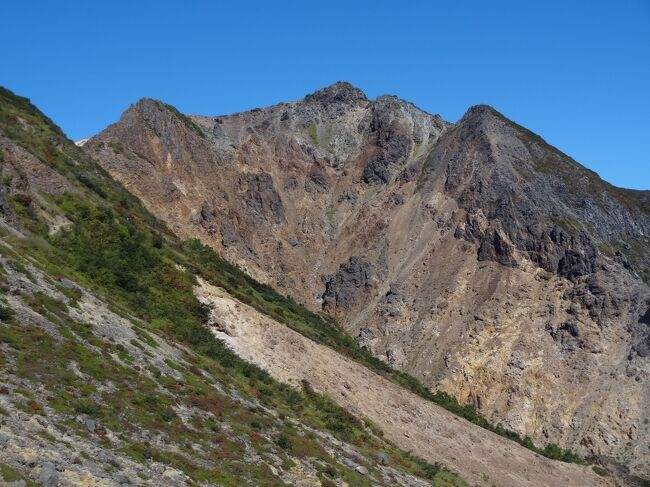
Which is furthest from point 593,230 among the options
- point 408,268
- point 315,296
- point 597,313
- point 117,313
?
point 117,313

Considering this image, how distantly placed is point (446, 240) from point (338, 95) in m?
47.8

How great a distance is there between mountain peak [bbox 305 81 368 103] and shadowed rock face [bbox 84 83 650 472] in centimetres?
860

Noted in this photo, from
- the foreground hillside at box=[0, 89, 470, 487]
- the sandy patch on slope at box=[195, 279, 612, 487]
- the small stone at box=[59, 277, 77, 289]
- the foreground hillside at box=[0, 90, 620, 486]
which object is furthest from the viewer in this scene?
the sandy patch on slope at box=[195, 279, 612, 487]

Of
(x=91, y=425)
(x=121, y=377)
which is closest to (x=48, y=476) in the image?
(x=91, y=425)

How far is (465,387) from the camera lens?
70.5 m

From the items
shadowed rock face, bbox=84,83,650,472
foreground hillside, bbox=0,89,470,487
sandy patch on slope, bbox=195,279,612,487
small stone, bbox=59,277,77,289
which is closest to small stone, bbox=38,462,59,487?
foreground hillside, bbox=0,89,470,487

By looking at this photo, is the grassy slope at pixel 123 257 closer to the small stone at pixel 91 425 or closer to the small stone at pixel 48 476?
the small stone at pixel 91 425

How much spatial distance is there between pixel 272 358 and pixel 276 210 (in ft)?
209

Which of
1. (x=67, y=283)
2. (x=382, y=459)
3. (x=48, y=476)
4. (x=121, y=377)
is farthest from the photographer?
(x=382, y=459)

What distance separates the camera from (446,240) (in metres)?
89.1

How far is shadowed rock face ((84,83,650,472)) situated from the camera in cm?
7019

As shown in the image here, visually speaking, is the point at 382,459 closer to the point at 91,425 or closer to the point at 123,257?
the point at 91,425

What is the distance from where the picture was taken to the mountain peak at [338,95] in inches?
4993

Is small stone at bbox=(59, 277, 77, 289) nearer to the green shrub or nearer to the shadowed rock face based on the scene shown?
the green shrub
